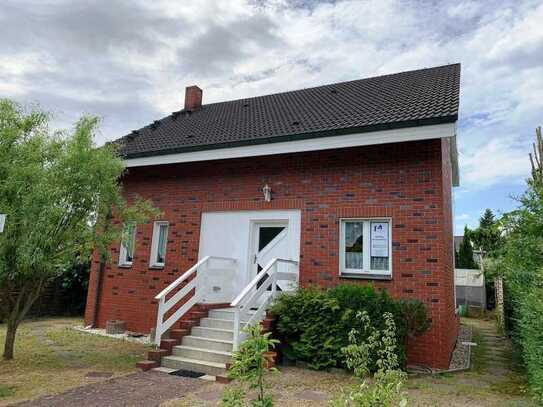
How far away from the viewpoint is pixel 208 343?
7309 mm

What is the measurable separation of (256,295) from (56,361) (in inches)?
150

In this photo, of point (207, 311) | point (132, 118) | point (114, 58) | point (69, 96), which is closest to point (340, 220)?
point (207, 311)

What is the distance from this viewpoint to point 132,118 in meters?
15.0

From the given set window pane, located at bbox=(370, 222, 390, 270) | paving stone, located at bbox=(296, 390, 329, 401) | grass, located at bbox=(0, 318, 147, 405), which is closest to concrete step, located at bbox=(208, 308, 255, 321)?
grass, located at bbox=(0, 318, 147, 405)

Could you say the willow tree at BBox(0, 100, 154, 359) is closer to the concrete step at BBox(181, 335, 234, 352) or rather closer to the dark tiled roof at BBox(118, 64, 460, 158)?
the concrete step at BBox(181, 335, 234, 352)

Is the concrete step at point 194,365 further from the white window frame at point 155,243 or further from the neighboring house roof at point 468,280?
the neighboring house roof at point 468,280

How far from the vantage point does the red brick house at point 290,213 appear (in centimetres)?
745

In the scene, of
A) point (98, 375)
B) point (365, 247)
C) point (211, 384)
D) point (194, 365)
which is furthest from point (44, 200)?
point (365, 247)

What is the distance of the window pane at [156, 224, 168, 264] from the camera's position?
1057 cm

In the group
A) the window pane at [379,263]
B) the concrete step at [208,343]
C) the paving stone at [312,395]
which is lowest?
the paving stone at [312,395]

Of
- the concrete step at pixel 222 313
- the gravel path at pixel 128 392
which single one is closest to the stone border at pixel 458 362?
the concrete step at pixel 222 313

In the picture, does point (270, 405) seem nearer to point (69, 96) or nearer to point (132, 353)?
point (132, 353)

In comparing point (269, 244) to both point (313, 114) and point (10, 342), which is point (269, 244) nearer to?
point (313, 114)

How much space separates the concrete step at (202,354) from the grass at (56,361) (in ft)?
2.78
